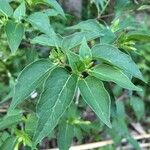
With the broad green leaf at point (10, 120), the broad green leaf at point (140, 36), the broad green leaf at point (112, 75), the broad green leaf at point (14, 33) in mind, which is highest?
the broad green leaf at point (14, 33)

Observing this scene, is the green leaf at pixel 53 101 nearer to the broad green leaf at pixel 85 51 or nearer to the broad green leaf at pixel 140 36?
the broad green leaf at pixel 85 51

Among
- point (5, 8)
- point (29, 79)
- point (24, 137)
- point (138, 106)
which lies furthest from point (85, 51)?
point (138, 106)

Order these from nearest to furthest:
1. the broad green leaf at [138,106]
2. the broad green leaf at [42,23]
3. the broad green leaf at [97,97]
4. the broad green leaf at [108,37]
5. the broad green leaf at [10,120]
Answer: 1. the broad green leaf at [97,97]
2. the broad green leaf at [42,23]
3. the broad green leaf at [108,37]
4. the broad green leaf at [10,120]
5. the broad green leaf at [138,106]

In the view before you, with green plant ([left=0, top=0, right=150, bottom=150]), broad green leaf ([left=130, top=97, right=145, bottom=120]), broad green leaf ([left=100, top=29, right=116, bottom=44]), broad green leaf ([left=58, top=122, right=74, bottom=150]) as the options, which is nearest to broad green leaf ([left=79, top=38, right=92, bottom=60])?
green plant ([left=0, top=0, right=150, bottom=150])

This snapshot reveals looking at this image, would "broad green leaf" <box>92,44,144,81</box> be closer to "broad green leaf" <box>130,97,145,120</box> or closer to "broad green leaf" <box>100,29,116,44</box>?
"broad green leaf" <box>100,29,116,44</box>

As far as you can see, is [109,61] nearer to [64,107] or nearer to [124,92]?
[64,107]

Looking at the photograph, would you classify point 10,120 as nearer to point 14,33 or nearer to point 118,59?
point 14,33

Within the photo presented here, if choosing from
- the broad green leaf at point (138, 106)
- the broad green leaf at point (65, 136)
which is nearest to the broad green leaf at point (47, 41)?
the broad green leaf at point (65, 136)
